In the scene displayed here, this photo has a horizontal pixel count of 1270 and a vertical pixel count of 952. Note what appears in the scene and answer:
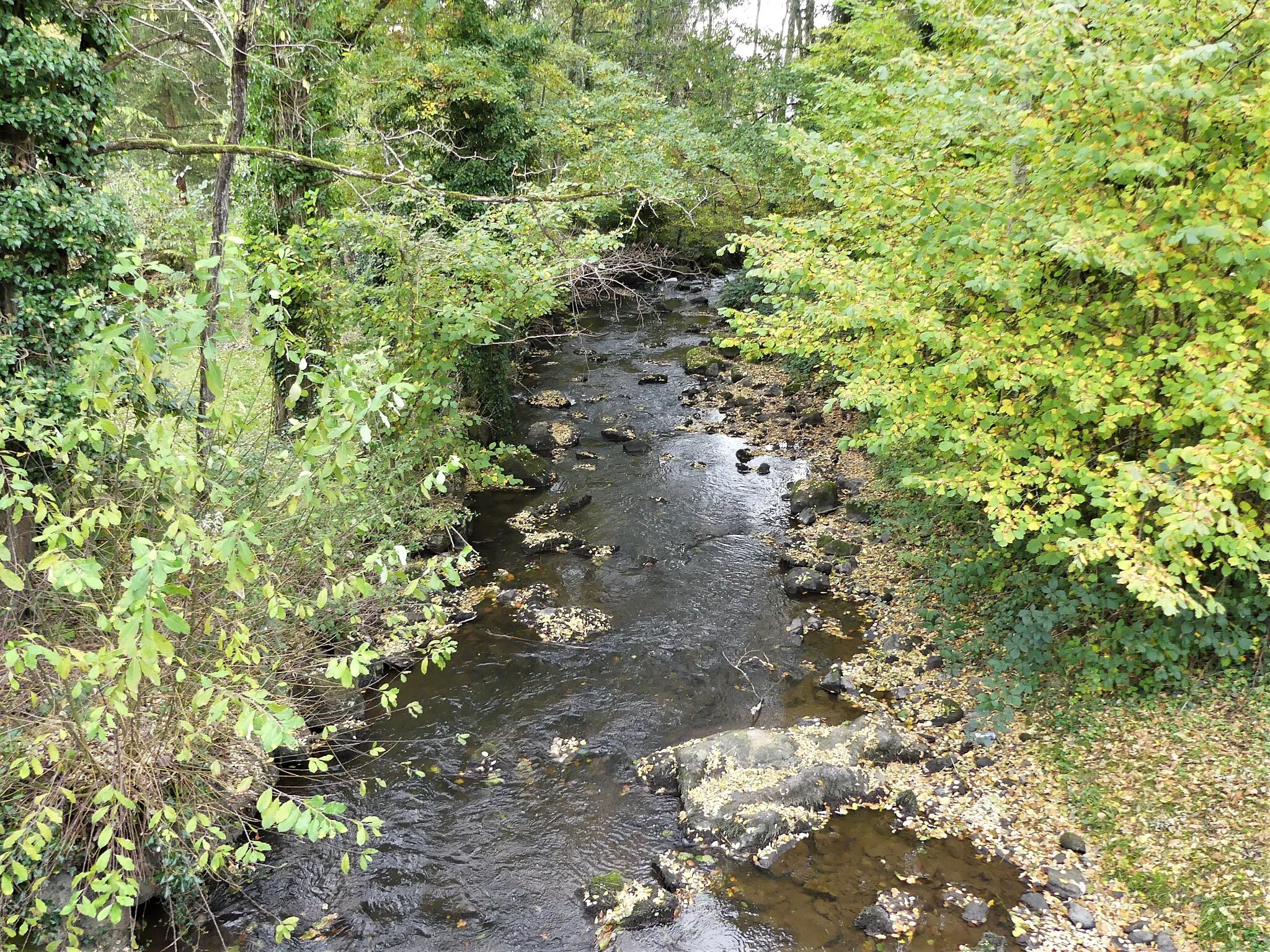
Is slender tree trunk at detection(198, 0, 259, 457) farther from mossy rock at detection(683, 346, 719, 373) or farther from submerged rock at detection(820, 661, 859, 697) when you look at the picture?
mossy rock at detection(683, 346, 719, 373)

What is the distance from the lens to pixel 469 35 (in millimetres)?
16203

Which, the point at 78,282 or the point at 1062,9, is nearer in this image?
the point at 1062,9

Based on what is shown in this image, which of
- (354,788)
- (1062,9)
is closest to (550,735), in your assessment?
(354,788)

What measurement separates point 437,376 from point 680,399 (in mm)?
9861

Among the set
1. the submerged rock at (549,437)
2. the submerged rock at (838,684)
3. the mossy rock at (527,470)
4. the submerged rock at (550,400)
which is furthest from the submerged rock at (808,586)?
the submerged rock at (550,400)

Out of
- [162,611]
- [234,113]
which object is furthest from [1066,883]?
[234,113]

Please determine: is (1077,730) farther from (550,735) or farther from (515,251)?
(515,251)

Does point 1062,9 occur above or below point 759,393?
above

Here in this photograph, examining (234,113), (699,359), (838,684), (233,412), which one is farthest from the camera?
(699,359)

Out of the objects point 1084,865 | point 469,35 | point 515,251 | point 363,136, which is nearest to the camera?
point 1084,865

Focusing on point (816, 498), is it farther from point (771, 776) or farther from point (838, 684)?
point (771, 776)

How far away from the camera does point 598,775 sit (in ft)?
25.9

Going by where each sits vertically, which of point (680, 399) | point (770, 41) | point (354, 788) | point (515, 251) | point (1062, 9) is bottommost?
point (354, 788)

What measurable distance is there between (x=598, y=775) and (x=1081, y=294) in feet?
22.9
